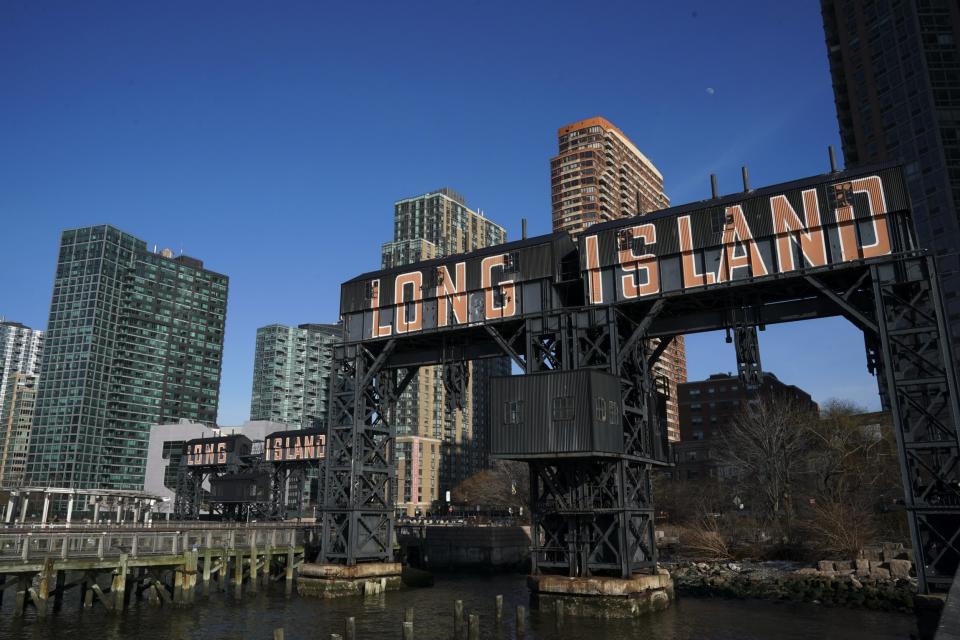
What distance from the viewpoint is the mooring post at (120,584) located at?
3778 centimetres

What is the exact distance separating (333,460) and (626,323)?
1996 centimetres

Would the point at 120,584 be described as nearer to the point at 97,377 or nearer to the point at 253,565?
the point at 253,565

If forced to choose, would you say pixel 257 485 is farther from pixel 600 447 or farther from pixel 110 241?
pixel 110 241

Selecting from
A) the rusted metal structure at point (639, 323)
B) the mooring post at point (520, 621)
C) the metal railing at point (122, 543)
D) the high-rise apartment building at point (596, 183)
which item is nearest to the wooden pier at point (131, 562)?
the metal railing at point (122, 543)

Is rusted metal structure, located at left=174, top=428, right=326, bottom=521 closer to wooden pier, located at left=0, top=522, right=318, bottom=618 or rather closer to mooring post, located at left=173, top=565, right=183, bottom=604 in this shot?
wooden pier, located at left=0, top=522, right=318, bottom=618

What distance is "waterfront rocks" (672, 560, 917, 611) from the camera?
121ft

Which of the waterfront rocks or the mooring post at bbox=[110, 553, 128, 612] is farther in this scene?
the mooring post at bbox=[110, 553, 128, 612]

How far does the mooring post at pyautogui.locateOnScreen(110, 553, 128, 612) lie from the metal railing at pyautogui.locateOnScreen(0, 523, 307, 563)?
0.77 meters

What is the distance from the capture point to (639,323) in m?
37.4

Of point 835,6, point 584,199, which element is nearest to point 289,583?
point 835,6

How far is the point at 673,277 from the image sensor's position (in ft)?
117

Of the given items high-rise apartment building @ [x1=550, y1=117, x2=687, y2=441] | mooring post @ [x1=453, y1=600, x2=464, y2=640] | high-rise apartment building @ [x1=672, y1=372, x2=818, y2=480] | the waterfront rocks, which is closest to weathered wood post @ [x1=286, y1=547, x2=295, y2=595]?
mooring post @ [x1=453, y1=600, x2=464, y2=640]

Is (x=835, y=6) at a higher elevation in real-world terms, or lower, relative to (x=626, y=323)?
higher

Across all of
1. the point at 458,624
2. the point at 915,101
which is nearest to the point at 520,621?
the point at 458,624
